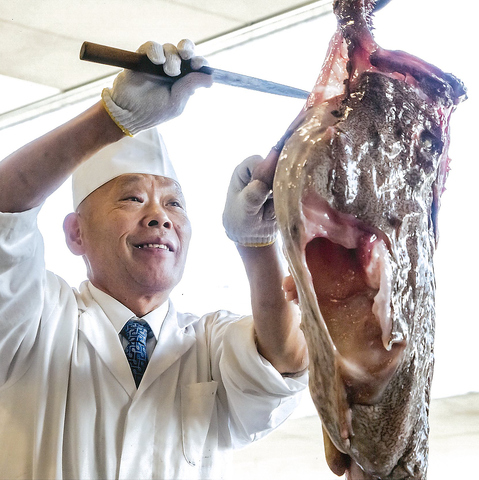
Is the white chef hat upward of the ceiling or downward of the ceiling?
downward

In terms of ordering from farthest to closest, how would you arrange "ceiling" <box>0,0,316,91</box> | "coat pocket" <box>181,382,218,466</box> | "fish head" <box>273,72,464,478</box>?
"ceiling" <box>0,0,316,91</box> < "coat pocket" <box>181,382,218,466</box> < "fish head" <box>273,72,464,478</box>

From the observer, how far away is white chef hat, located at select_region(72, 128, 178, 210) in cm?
208

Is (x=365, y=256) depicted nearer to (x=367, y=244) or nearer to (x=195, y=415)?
(x=367, y=244)

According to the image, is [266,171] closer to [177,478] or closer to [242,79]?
[242,79]

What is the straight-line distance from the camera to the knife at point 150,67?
1.36m

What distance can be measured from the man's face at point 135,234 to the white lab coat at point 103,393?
0.37 ft

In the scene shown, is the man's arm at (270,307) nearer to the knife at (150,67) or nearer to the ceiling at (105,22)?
the knife at (150,67)

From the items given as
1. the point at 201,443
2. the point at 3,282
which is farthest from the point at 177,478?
the point at 3,282

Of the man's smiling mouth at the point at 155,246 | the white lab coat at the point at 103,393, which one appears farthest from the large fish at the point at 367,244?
the man's smiling mouth at the point at 155,246

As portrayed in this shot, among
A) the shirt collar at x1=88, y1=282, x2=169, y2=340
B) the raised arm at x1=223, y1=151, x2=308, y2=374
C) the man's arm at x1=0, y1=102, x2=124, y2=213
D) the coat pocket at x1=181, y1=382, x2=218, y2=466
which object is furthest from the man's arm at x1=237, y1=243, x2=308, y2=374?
the man's arm at x1=0, y1=102, x2=124, y2=213

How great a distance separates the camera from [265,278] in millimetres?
1763

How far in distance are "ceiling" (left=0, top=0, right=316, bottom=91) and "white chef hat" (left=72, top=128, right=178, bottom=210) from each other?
7.29 feet

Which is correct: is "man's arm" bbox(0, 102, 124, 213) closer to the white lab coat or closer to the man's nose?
the white lab coat

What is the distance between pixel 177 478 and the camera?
1817mm
